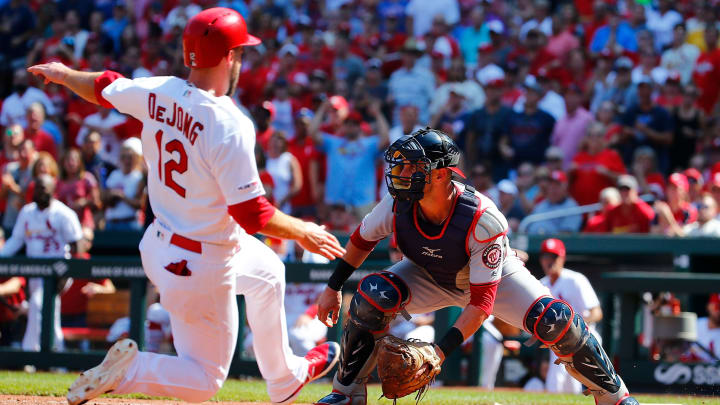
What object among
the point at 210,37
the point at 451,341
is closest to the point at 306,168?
the point at 451,341

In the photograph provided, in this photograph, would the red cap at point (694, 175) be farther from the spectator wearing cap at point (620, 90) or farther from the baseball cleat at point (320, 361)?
the baseball cleat at point (320, 361)

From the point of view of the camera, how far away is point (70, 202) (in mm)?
9992

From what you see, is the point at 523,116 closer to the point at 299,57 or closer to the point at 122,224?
the point at 299,57

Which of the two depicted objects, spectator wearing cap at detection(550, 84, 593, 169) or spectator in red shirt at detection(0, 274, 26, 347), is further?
spectator wearing cap at detection(550, 84, 593, 169)

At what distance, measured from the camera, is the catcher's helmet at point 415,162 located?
461cm

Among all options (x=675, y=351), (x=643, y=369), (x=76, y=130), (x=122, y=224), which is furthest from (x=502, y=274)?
(x=76, y=130)

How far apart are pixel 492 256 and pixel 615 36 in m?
8.98

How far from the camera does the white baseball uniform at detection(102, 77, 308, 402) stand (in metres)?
4.07

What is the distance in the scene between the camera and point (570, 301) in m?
8.20

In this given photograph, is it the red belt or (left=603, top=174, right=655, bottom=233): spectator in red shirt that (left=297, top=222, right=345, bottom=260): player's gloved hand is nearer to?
the red belt

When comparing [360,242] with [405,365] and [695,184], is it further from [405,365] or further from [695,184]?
[695,184]

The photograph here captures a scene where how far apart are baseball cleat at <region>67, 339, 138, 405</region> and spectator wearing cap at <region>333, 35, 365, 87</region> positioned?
29.9 feet

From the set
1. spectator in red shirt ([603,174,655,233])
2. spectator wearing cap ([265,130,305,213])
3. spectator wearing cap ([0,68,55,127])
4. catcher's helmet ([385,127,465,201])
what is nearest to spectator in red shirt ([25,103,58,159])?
spectator wearing cap ([0,68,55,127])

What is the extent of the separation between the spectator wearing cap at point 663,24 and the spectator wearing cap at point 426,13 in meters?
2.75
